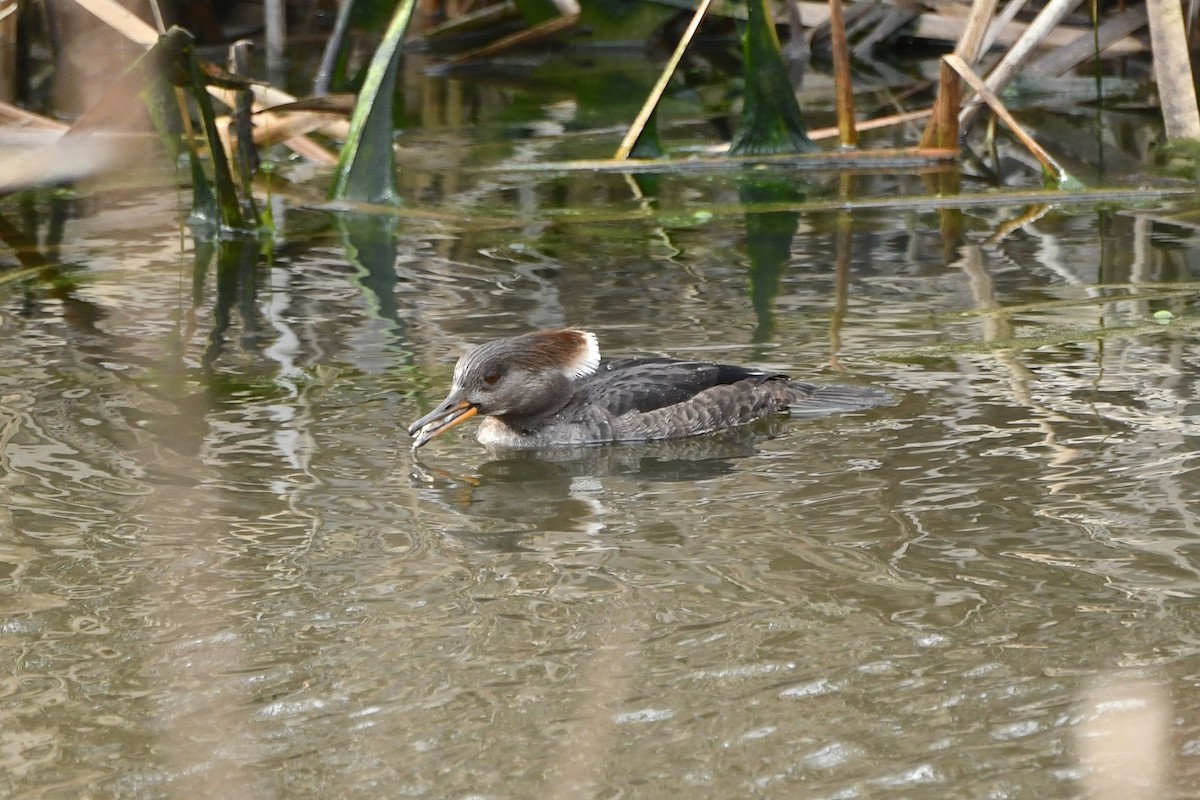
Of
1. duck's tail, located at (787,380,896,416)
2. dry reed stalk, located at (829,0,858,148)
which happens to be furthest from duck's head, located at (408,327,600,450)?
dry reed stalk, located at (829,0,858,148)

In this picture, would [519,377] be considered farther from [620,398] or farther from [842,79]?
[842,79]

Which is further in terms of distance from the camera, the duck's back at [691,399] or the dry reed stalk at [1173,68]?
the dry reed stalk at [1173,68]

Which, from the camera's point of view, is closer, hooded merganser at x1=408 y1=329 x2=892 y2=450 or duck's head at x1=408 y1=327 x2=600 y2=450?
duck's head at x1=408 y1=327 x2=600 y2=450

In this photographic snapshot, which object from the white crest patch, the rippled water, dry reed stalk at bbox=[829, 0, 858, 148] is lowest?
the rippled water

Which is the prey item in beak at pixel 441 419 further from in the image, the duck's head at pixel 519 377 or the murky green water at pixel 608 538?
the murky green water at pixel 608 538

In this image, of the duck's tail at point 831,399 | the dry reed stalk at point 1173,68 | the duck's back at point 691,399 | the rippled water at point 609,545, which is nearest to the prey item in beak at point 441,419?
the rippled water at point 609,545

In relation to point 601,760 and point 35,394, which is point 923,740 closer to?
point 601,760

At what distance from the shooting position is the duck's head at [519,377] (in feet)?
21.4

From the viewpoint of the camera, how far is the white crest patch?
271 inches

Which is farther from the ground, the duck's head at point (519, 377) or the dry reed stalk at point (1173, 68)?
the dry reed stalk at point (1173, 68)

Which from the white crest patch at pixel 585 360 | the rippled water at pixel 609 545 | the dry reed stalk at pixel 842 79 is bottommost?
the rippled water at pixel 609 545

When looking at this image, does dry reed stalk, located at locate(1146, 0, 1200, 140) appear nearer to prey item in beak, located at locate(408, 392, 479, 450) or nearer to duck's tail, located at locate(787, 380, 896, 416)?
duck's tail, located at locate(787, 380, 896, 416)

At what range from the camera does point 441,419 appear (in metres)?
6.39

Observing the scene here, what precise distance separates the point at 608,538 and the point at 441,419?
1160 mm
